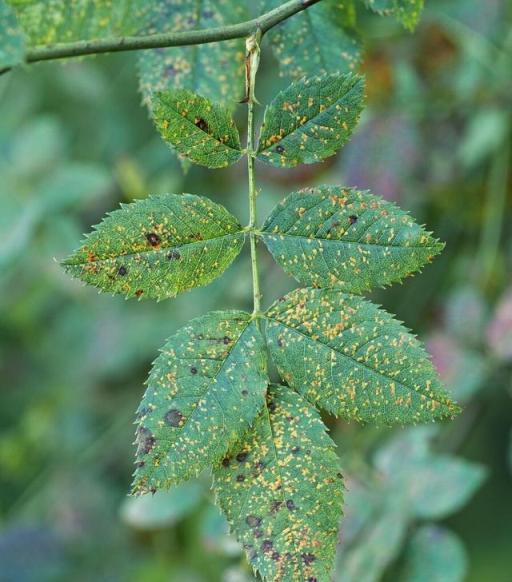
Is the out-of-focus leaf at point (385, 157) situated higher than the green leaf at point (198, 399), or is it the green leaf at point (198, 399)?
the green leaf at point (198, 399)

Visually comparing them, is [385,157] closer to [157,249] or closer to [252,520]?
[157,249]

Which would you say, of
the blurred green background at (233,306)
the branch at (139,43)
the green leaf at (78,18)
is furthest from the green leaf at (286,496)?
the blurred green background at (233,306)

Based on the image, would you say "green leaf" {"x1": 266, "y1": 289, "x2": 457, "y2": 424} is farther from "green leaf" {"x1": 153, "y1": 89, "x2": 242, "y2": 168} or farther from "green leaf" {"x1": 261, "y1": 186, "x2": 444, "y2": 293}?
"green leaf" {"x1": 153, "y1": 89, "x2": 242, "y2": 168}

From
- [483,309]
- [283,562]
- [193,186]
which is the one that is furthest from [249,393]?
[193,186]

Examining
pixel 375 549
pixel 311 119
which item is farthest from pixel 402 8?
pixel 375 549

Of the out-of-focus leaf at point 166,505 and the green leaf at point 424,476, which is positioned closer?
the green leaf at point 424,476

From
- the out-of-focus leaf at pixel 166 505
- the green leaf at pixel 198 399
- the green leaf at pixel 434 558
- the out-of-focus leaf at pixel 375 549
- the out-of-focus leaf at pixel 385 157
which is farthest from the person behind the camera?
the out-of-focus leaf at pixel 385 157

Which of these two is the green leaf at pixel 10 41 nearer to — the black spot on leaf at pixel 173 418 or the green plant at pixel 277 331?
the green plant at pixel 277 331

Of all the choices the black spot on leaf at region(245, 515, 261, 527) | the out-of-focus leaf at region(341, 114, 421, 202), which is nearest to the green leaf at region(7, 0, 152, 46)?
the black spot on leaf at region(245, 515, 261, 527)
